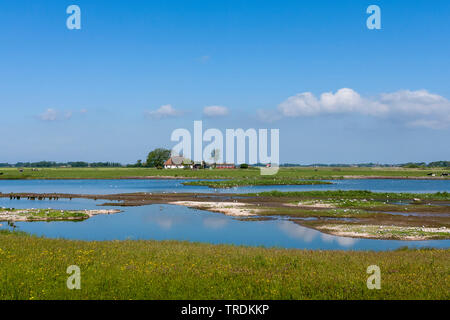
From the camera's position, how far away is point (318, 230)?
37969 mm

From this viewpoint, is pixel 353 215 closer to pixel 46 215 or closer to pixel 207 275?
pixel 207 275

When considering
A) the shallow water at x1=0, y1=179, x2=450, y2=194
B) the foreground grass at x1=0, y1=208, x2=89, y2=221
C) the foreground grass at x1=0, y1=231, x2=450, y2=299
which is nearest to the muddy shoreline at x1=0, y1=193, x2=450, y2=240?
the foreground grass at x1=0, y1=208, x2=89, y2=221

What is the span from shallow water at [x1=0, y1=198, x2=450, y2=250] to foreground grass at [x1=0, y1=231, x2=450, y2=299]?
11.1m

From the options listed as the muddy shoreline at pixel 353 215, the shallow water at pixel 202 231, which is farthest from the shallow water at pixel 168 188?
the shallow water at pixel 202 231

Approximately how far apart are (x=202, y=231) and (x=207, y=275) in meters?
23.0

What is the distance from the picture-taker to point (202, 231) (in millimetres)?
38125

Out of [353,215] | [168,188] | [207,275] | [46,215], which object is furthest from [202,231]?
[168,188]

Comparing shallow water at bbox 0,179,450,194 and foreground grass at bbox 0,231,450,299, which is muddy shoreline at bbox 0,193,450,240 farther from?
shallow water at bbox 0,179,450,194

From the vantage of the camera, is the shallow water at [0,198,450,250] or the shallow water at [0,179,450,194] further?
the shallow water at [0,179,450,194]

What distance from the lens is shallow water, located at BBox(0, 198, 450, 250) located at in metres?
31.6
